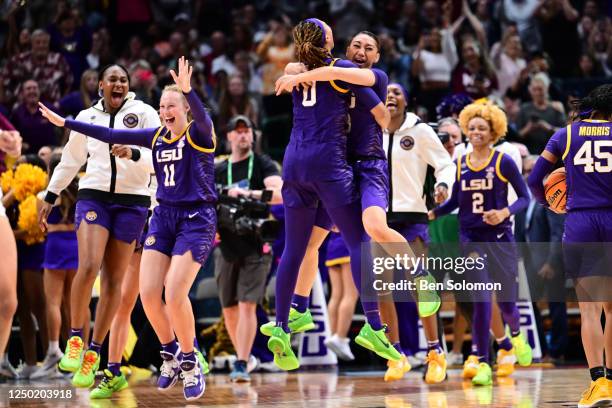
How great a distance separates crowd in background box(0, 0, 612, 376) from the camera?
13953 millimetres

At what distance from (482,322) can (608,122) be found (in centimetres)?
276

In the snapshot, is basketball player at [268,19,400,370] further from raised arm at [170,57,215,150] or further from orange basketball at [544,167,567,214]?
orange basketball at [544,167,567,214]

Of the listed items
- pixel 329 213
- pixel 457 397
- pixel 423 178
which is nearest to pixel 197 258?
pixel 329 213

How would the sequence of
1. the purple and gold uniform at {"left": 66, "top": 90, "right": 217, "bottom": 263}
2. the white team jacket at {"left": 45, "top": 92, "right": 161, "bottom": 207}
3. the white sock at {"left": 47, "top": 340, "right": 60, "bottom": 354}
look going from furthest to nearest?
the white sock at {"left": 47, "top": 340, "right": 60, "bottom": 354}
the white team jacket at {"left": 45, "top": 92, "right": 161, "bottom": 207}
the purple and gold uniform at {"left": 66, "top": 90, "right": 217, "bottom": 263}

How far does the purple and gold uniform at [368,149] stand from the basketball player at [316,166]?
73 mm

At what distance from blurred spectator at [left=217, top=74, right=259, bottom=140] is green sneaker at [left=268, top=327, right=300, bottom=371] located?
22.9 feet

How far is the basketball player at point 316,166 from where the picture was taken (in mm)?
7102

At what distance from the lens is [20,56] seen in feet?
A: 46.4

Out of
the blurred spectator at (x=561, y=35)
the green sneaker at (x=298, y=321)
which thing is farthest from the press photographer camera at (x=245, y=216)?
the blurred spectator at (x=561, y=35)

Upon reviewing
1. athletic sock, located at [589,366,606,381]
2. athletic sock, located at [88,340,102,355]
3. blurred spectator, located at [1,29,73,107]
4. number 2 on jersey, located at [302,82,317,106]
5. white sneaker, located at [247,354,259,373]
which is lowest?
white sneaker, located at [247,354,259,373]

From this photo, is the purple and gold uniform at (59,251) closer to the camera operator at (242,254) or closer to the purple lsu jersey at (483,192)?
the camera operator at (242,254)

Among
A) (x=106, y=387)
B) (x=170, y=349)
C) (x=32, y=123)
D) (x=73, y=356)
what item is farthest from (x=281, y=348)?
(x=32, y=123)

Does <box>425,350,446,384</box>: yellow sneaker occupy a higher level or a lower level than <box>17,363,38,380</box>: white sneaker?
higher

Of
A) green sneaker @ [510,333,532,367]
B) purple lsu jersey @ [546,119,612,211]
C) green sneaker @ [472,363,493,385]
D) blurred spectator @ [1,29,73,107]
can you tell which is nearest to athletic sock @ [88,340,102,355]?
green sneaker @ [472,363,493,385]
